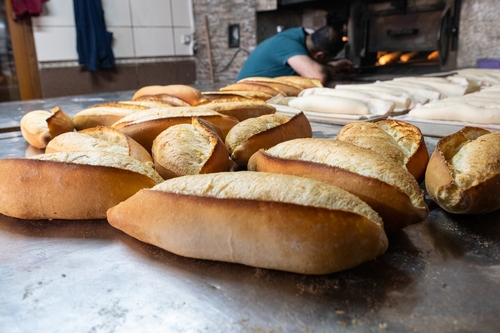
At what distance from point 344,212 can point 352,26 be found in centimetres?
422

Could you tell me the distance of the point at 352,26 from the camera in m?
4.33

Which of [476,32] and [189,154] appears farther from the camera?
[476,32]

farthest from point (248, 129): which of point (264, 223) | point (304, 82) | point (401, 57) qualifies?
point (401, 57)


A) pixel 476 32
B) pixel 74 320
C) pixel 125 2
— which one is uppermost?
pixel 125 2

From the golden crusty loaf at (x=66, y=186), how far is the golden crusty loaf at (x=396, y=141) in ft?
1.46

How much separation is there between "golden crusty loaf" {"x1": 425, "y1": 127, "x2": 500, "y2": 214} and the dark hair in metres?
3.04

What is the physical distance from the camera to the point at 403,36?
4.01m

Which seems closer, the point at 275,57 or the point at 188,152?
the point at 188,152

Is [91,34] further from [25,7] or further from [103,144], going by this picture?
[103,144]

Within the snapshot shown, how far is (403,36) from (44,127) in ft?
12.0

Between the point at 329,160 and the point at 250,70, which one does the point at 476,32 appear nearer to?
the point at 250,70

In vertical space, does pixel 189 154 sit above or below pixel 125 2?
below

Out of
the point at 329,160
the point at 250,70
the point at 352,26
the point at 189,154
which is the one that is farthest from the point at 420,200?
the point at 352,26

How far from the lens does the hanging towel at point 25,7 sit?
398 cm
